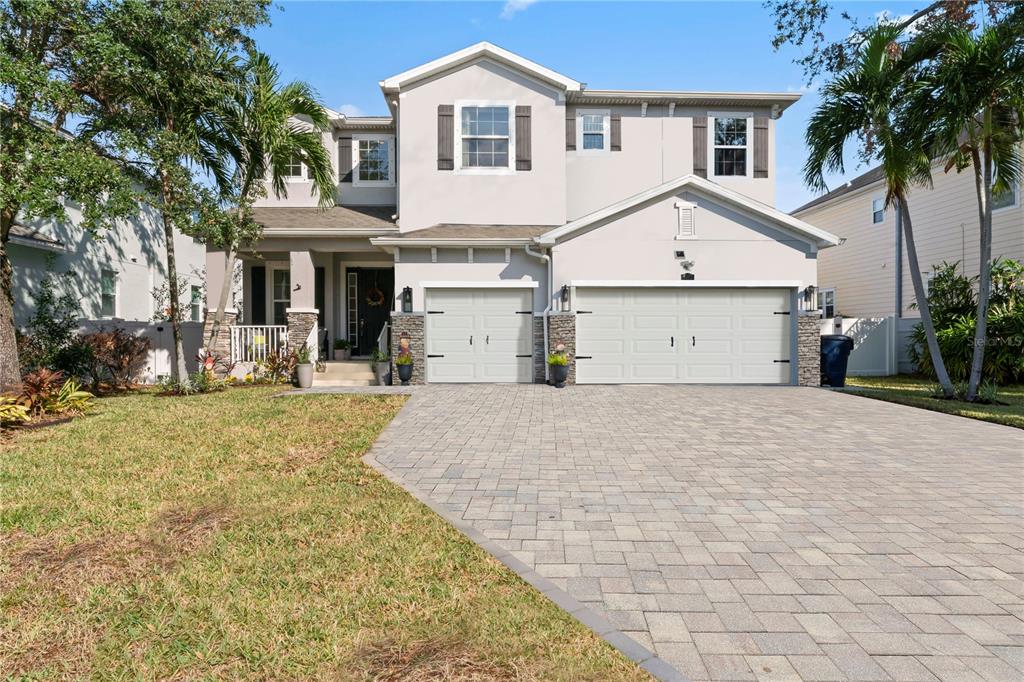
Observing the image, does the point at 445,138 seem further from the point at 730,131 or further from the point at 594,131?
the point at 730,131

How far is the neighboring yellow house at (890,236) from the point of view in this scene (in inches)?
653

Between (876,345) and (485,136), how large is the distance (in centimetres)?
1392

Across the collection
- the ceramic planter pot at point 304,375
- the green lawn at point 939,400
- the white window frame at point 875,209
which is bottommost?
the green lawn at point 939,400

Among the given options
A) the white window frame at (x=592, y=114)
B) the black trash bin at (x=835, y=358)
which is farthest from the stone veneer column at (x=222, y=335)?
the black trash bin at (x=835, y=358)

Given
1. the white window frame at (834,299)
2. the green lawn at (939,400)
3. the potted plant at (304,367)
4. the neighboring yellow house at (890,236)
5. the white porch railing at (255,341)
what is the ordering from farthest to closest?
the white window frame at (834,299) < the neighboring yellow house at (890,236) < the white porch railing at (255,341) < the potted plant at (304,367) < the green lawn at (939,400)

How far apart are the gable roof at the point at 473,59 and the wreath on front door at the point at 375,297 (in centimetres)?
587

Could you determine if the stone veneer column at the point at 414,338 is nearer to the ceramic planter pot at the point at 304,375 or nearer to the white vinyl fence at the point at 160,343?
the ceramic planter pot at the point at 304,375

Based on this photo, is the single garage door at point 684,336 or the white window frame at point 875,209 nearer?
the single garage door at point 684,336

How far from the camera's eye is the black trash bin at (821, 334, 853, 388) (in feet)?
44.7

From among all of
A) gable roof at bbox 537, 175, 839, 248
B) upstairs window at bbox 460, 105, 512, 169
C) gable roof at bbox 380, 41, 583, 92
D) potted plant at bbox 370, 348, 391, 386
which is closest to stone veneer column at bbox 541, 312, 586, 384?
gable roof at bbox 537, 175, 839, 248

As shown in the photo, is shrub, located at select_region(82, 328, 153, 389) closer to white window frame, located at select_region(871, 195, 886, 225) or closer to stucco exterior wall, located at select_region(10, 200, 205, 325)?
stucco exterior wall, located at select_region(10, 200, 205, 325)

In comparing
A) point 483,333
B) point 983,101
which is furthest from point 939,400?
point 483,333

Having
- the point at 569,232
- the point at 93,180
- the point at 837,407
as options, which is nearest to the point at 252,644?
the point at 93,180

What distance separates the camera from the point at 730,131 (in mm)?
16422
